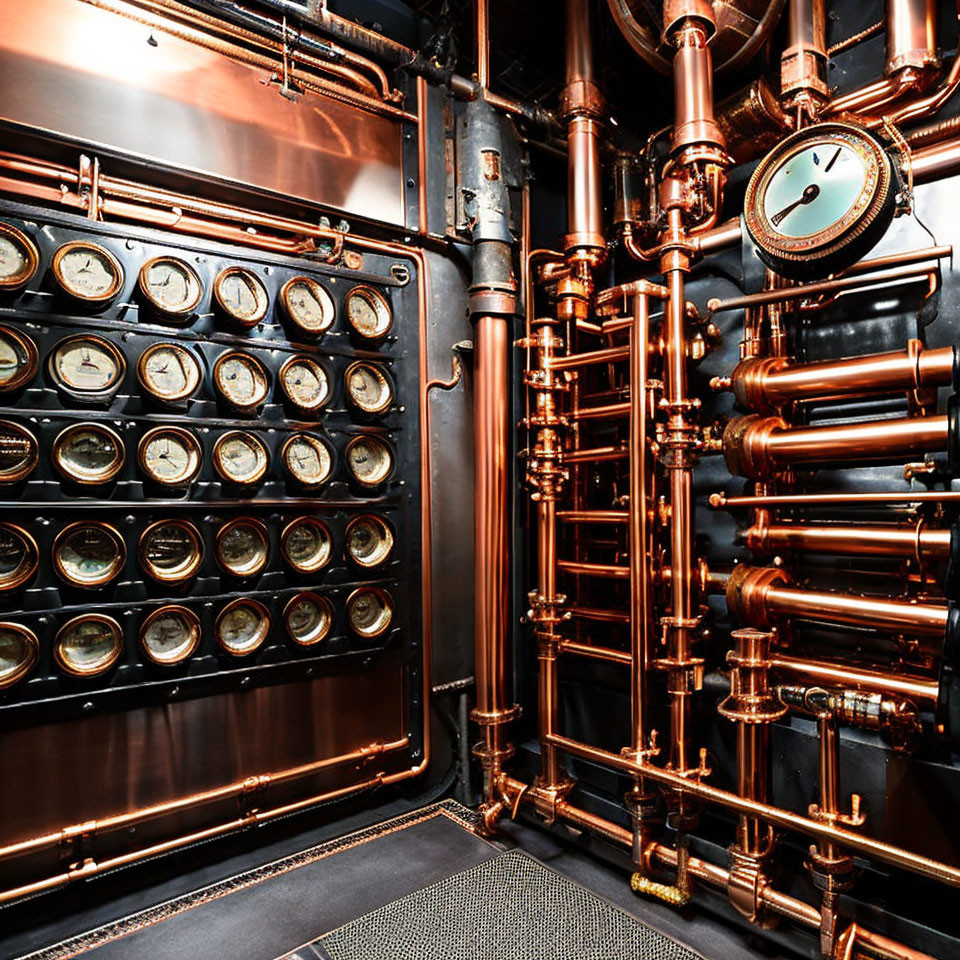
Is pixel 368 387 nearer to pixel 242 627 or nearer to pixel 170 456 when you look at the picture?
pixel 170 456

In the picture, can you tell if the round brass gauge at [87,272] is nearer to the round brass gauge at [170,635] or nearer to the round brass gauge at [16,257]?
the round brass gauge at [16,257]

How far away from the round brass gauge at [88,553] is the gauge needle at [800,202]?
271 centimetres

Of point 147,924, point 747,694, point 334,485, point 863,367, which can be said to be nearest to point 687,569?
point 747,694

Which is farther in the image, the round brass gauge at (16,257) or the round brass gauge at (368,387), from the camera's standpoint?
the round brass gauge at (368,387)

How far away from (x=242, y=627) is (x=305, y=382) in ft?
3.61

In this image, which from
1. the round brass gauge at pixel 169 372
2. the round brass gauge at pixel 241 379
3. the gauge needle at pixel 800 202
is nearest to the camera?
the gauge needle at pixel 800 202

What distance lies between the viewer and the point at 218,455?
2.81 m

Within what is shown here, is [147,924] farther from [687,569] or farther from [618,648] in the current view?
[687,569]

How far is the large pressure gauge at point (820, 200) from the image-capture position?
2.24 m

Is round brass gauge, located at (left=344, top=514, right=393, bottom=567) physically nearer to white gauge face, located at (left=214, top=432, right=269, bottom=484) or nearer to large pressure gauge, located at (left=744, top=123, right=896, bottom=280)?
white gauge face, located at (left=214, top=432, right=269, bottom=484)

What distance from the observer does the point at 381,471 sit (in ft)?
10.7

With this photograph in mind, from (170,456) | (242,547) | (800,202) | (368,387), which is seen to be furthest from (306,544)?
(800,202)

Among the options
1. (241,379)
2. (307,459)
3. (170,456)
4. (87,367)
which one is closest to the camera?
(87,367)

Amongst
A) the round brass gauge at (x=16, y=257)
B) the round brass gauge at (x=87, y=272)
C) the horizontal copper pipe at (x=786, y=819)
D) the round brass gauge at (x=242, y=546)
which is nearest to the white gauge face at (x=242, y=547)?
the round brass gauge at (x=242, y=546)
